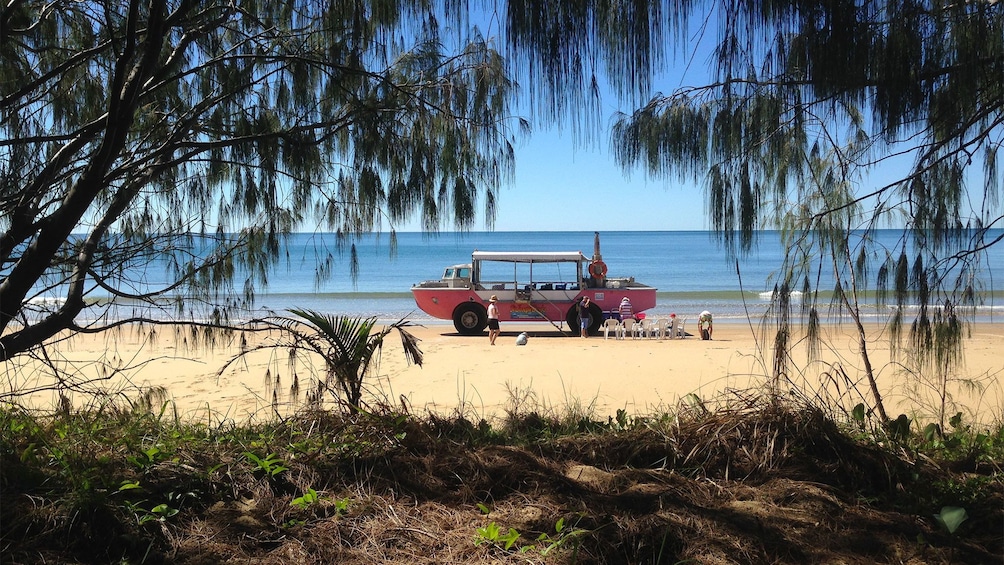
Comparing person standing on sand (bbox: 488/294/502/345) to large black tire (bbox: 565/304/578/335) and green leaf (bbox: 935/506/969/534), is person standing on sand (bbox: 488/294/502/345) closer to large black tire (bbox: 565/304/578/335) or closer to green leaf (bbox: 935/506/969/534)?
large black tire (bbox: 565/304/578/335)

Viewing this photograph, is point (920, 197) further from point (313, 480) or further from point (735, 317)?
point (735, 317)

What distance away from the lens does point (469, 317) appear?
16.2 m

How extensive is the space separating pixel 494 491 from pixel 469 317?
44.1ft

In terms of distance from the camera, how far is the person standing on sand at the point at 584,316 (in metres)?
15.8

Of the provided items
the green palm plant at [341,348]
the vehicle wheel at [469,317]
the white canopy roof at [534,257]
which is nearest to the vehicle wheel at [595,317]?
the white canopy roof at [534,257]

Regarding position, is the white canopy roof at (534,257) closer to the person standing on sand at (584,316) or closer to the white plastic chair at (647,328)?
the person standing on sand at (584,316)

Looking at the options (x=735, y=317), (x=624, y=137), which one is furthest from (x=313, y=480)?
(x=735, y=317)

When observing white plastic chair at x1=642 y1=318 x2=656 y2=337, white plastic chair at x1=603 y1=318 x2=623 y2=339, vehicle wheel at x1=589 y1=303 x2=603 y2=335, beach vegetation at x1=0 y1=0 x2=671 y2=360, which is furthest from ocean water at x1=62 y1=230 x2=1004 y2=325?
vehicle wheel at x1=589 y1=303 x2=603 y2=335

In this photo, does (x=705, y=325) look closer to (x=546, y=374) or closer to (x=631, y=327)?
(x=631, y=327)

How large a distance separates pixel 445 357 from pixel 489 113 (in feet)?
29.9

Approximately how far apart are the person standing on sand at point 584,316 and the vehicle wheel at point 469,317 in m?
2.17

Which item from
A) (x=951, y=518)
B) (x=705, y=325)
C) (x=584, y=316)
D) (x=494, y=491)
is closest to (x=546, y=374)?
(x=584, y=316)

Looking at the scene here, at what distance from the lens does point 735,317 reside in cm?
2062

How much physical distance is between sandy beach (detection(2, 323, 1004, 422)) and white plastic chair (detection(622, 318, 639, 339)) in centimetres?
93
